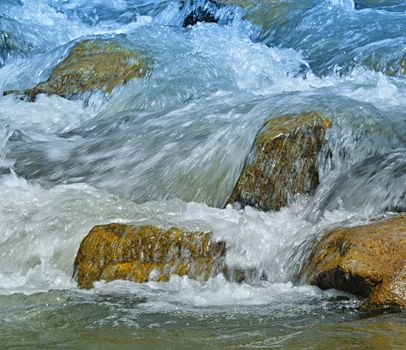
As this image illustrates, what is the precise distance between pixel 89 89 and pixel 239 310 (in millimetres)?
6721

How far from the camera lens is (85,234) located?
19.2 feet

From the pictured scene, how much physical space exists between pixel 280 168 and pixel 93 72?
509 centimetres

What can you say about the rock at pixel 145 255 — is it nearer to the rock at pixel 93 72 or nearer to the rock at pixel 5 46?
the rock at pixel 93 72

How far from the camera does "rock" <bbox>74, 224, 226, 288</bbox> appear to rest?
5207mm

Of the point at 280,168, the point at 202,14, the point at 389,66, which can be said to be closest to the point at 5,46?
the point at 202,14

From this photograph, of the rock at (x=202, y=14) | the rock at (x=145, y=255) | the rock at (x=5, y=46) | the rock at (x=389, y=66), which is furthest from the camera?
the rock at (x=202, y=14)

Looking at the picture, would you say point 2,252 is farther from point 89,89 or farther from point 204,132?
point 89,89

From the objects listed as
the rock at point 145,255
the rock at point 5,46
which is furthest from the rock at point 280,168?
the rock at point 5,46

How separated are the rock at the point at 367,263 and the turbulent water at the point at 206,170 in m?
0.10

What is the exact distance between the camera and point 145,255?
5328 millimetres

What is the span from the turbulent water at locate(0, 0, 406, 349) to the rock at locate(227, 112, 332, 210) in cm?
13

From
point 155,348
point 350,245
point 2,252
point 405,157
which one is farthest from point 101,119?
point 155,348

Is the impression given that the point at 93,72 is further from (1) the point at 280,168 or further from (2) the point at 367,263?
(2) the point at 367,263

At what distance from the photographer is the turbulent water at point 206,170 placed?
4.04 metres
